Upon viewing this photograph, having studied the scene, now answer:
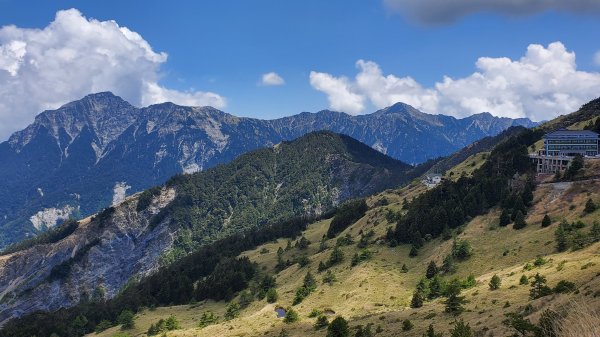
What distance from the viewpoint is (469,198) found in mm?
138375

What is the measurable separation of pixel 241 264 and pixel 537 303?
14686 cm

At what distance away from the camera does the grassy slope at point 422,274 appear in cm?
5928

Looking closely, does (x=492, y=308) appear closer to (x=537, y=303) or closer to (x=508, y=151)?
(x=537, y=303)

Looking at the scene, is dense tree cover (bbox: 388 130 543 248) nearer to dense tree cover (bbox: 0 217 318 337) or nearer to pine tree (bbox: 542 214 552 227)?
pine tree (bbox: 542 214 552 227)

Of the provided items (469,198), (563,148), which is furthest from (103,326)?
(563,148)

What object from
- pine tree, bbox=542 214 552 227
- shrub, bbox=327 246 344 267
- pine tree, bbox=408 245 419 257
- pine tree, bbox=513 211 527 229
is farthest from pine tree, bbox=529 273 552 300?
shrub, bbox=327 246 344 267

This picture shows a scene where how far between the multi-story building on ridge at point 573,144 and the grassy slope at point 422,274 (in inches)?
1144

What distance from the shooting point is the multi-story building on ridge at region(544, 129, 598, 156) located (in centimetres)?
14425

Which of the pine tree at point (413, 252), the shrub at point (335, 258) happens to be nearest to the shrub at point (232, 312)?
the shrub at point (335, 258)

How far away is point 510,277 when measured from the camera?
77.2 m

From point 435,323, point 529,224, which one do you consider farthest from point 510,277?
point 529,224

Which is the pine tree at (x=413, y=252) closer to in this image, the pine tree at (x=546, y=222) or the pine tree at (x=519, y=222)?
the pine tree at (x=519, y=222)

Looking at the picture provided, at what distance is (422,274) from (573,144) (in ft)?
259

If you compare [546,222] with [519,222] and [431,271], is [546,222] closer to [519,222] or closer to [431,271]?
[519,222]
